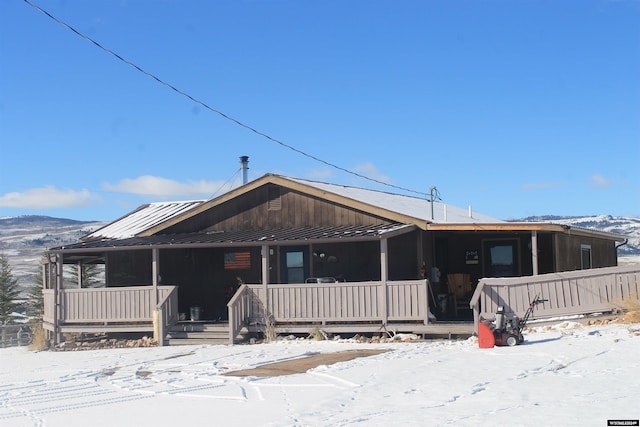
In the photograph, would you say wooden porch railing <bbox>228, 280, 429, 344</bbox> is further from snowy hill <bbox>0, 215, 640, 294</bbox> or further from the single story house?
snowy hill <bbox>0, 215, 640, 294</bbox>

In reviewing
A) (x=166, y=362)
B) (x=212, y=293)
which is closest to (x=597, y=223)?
(x=212, y=293)

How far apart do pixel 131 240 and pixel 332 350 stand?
26.2 feet

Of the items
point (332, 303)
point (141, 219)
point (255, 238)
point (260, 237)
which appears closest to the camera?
point (332, 303)

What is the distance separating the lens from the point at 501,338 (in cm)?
1510

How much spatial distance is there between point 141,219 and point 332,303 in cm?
1005

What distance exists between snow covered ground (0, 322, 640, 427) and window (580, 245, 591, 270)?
7.63 m

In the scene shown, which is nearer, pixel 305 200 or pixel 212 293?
pixel 305 200

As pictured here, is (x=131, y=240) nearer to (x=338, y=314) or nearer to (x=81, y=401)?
(x=338, y=314)

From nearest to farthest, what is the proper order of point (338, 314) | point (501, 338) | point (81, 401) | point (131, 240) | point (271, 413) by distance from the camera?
point (271, 413) < point (81, 401) < point (501, 338) < point (338, 314) < point (131, 240)

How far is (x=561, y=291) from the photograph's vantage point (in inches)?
679

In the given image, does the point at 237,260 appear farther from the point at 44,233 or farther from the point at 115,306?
the point at 44,233

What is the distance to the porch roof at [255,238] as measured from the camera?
18.7m

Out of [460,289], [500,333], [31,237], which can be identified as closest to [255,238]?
[460,289]

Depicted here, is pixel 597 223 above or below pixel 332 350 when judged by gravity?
above
